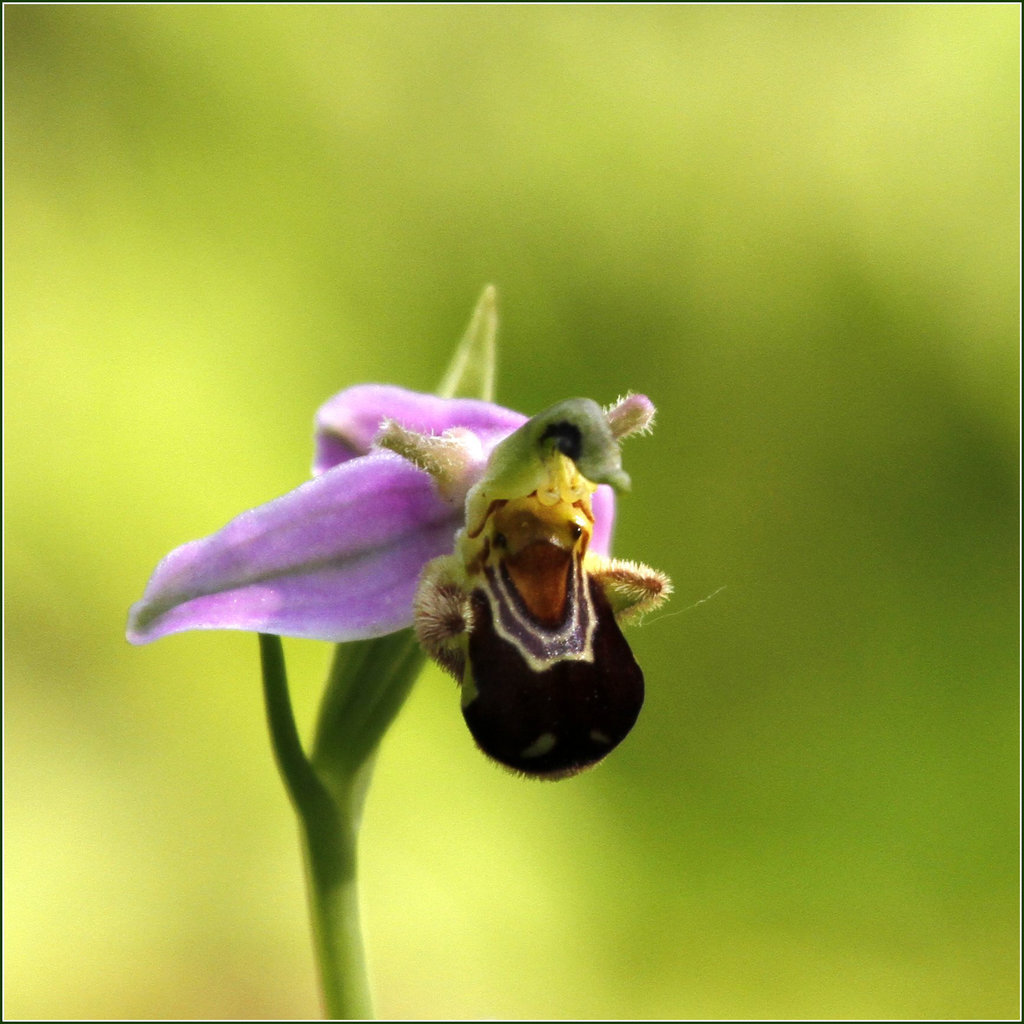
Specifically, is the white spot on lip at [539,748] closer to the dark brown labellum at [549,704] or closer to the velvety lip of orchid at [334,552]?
the dark brown labellum at [549,704]

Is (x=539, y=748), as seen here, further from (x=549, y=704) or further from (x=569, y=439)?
(x=569, y=439)

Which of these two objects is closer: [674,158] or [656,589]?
[656,589]

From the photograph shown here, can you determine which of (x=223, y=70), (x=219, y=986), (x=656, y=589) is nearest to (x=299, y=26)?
(x=223, y=70)

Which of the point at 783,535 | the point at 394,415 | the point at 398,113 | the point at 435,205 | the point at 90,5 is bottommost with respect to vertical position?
the point at 394,415

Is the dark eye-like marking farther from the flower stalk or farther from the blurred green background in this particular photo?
the blurred green background

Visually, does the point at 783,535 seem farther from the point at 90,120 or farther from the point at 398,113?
the point at 90,120

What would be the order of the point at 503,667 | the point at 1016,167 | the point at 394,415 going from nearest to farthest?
the point at 503,667, the point at 394,415, the point at 1016,167
